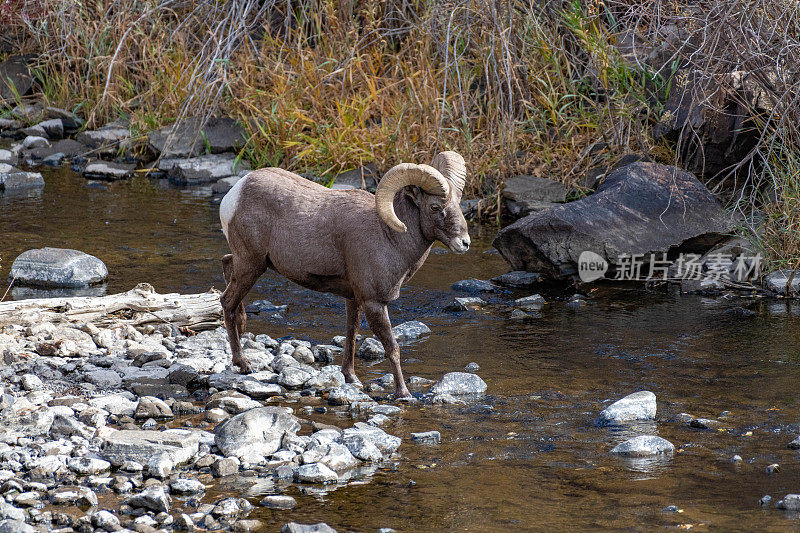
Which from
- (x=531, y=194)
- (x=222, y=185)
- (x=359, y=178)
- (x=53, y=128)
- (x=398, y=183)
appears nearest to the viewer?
(x=398, y=183)

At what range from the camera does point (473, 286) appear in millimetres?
8922

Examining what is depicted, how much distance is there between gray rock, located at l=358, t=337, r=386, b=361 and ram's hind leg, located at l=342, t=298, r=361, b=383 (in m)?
0.62

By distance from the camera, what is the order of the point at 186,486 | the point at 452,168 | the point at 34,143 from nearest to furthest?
the point at 186,486 < the point at 452,168 < the point at 34,143

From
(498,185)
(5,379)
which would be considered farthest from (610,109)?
(5,379)

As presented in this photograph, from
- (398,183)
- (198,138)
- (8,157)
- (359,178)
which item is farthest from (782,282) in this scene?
(8,157)

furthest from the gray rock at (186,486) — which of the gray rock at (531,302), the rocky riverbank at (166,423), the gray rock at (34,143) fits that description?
the gray rock at (34,143)

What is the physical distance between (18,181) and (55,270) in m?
4.81

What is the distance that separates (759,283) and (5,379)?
643 centimetres

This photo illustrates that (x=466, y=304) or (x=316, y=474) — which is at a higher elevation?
(x=316, y=474)

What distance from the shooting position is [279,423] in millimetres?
5285

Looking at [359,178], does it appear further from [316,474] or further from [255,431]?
[316,474]

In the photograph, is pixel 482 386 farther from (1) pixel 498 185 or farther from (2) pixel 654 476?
(1) pixel 498 185

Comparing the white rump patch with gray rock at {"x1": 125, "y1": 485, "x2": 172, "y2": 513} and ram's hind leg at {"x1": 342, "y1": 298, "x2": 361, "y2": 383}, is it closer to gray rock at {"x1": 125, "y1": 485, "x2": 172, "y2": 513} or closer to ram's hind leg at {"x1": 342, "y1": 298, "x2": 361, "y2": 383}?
ram's hind leg at {"x1": 342, "y1": 298, "x2": 361, "y2": 383}

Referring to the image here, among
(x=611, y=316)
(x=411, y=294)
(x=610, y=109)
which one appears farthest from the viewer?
(x=610, y=109)
